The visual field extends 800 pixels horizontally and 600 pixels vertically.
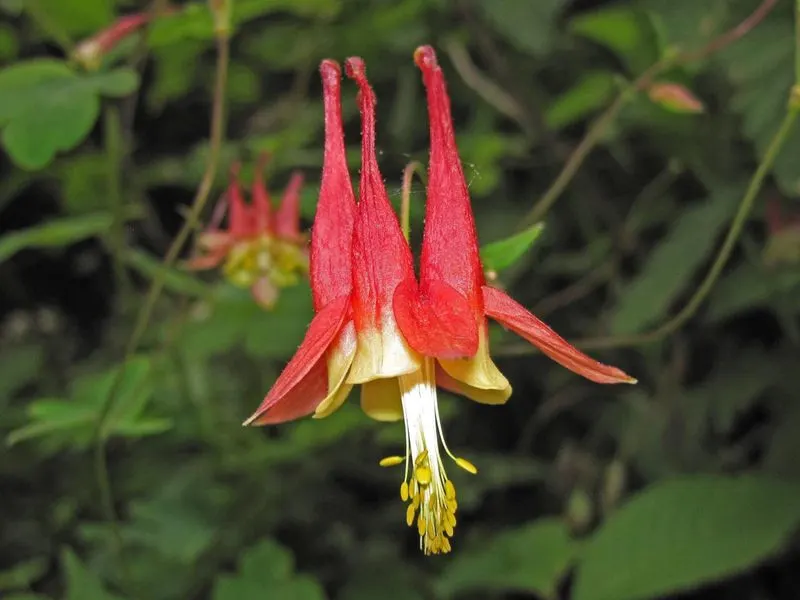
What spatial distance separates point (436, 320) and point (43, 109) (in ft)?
3.32

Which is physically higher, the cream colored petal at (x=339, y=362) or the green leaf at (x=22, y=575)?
the cream colored petal at (x=339, y=362)

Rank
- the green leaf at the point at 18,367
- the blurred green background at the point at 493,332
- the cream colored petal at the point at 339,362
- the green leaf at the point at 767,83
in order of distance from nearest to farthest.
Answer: the cream colored petal at the point at 339,362 < the green leaf at the point at 767,83 < the blurred green background at the point at 493,332 < the green leaf at the point at 18,367

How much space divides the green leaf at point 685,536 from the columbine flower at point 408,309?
1156 mm

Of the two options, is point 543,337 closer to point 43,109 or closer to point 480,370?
point 480,370

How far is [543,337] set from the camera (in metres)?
1.12

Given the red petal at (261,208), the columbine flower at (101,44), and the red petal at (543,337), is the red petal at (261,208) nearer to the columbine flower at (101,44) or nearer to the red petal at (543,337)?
the columbine flower at (101,44)

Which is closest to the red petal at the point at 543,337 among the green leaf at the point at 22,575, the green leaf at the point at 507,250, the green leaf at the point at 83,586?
the green leaf at the point at 507,250

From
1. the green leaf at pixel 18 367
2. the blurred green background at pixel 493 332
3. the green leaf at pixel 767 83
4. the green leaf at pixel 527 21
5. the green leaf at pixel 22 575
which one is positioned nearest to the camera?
the green leaf at pixel 767 83

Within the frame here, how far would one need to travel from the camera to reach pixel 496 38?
3041 millimetres

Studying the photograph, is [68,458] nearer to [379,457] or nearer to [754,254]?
[379,457]

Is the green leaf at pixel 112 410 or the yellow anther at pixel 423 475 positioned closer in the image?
the yellow anther at pixel 423 475

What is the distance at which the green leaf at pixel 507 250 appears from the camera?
140cm

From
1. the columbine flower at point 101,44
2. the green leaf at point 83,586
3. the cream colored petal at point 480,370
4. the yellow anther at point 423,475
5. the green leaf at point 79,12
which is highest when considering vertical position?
the green leaf at point 79,12

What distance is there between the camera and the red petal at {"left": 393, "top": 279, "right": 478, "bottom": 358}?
42.8 inches
